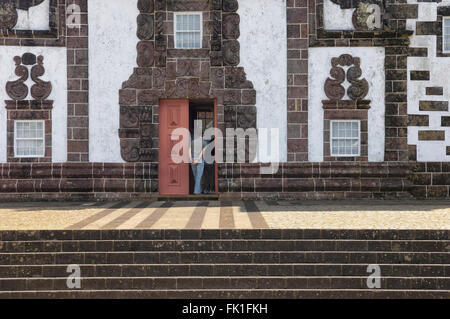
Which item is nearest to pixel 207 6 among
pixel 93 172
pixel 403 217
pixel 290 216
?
pixel 93 172

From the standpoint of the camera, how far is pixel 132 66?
1105 cm

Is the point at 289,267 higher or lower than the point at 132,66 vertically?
lower

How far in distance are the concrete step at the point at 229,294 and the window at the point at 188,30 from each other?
7584mm

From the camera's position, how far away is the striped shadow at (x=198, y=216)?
658cm

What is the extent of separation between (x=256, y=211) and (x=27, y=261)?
14.6ft

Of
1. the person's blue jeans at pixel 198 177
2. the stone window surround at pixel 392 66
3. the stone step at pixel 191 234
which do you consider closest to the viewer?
the stone step at pixel 191 234

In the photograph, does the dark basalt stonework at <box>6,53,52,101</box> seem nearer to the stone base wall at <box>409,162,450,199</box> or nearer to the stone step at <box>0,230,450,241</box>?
the stone step at <box>0,230,450,241</box>

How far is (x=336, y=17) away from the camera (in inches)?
438

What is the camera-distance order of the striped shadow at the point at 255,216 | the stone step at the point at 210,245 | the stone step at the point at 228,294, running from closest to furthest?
1. the stone step at the point at 228,294
2. the stone step at the point at 210,245
3. the striped shadow at the point at 255,216

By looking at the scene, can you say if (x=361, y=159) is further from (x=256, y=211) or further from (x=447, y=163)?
(x=256, y=211)

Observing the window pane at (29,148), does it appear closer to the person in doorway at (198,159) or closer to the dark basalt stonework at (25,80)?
the dark basalt stonework at (25,80)

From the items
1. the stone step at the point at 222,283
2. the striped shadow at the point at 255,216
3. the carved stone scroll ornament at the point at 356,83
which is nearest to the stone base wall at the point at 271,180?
the striped shadow at the point at 255,216

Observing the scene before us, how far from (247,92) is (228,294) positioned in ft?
22.1

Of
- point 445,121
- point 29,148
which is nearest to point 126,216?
point 29,148
